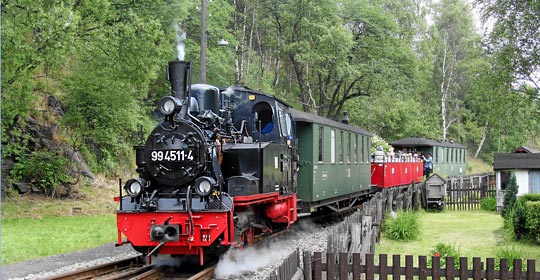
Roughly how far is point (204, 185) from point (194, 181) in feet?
1.52

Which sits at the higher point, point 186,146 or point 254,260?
point 186,146

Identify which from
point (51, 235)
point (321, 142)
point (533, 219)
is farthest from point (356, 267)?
point (51, 235)

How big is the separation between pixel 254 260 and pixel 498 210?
13848 millimetres

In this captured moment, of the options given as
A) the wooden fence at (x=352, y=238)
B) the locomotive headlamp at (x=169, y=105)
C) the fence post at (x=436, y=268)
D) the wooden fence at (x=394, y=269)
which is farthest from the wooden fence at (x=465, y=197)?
the fence post at (x=436, y=268)

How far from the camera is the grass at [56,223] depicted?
40.9ft

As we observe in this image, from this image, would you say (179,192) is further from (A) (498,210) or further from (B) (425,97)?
(B) (425,97)

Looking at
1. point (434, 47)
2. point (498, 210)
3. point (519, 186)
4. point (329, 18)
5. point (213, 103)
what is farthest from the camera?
point (434, 47)

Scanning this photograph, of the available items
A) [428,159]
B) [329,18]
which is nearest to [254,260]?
[428,159]

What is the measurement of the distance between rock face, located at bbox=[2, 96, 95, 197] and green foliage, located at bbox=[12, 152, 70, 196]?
40 centimetres

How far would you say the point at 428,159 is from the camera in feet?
111

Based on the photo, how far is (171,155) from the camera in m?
9.36

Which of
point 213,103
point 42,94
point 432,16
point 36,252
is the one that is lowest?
point 36,252

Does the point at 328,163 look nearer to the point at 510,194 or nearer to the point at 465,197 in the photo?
the point at 510,194

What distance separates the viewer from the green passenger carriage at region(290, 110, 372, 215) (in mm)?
14219
